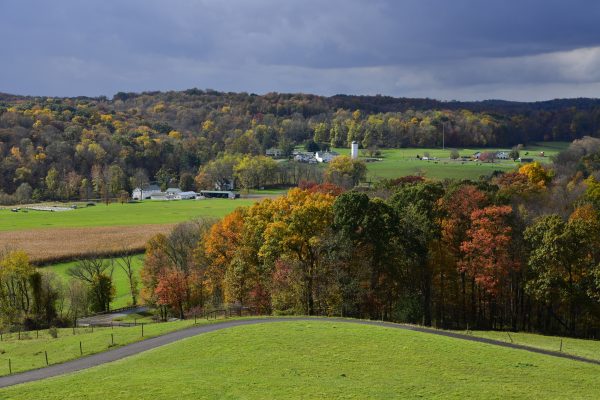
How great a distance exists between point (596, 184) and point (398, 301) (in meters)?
40.4

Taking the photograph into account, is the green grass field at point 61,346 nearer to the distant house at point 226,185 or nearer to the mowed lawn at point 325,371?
the mowed lawn at point 325,371

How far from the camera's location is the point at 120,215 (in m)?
132

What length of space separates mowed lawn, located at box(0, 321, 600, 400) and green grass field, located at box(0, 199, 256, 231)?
277 feet

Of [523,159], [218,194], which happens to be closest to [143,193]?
[218,194]

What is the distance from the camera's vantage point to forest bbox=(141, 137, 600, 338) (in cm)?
4659

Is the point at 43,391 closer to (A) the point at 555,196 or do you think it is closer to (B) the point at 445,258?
(B) the point at 445,258

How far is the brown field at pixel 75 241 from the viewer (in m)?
87.7

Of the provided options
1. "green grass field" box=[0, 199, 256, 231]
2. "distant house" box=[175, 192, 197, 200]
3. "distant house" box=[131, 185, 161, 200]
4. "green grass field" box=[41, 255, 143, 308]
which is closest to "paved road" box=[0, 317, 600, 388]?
"green grass field" box=[41, 255, 143, 308]

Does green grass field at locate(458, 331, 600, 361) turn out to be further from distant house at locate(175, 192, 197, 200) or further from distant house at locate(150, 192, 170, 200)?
distant house at locate(150, 192, 170, 200)

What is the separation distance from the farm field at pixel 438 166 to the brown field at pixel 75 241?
197ft

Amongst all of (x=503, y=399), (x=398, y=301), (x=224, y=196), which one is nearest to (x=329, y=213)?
(x=398, y=301)

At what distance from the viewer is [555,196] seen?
7450 cm

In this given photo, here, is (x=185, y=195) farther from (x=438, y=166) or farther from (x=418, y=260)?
(x=418, y=260)

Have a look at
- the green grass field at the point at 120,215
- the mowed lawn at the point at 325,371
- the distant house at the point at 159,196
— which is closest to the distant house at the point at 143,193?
the distant house at the point at 159,196
